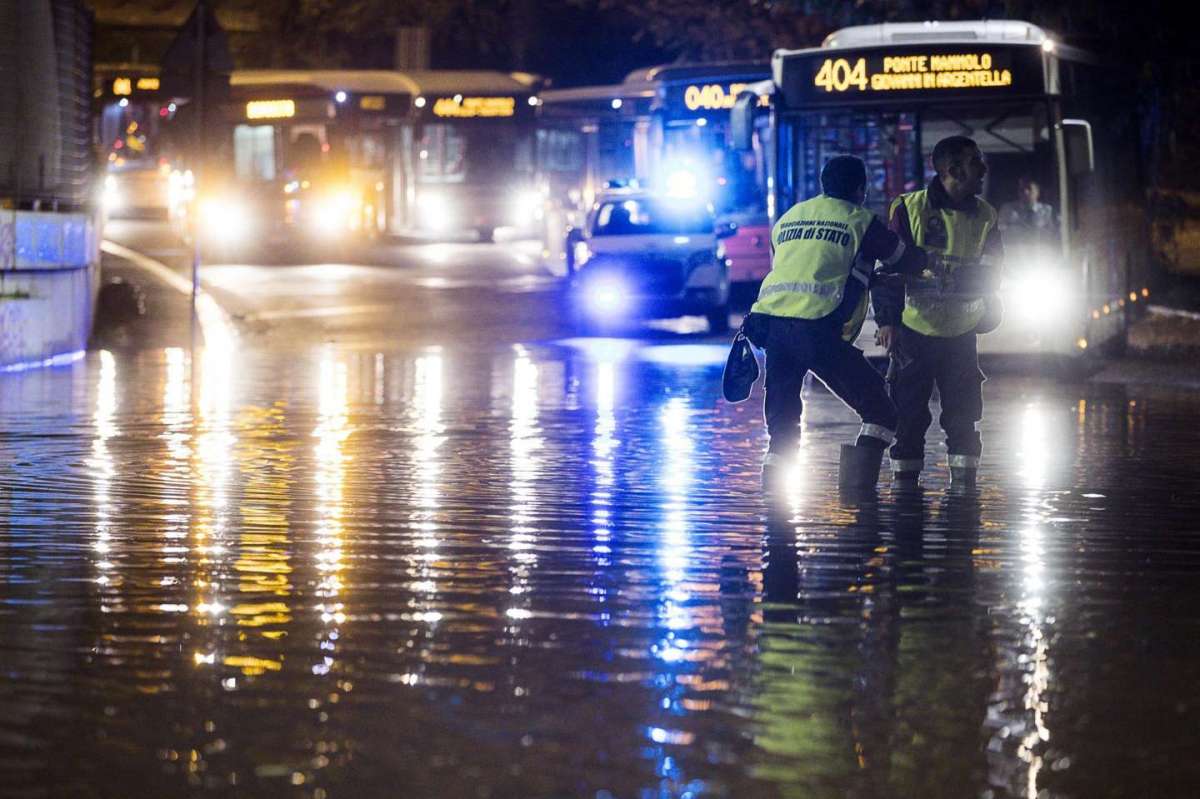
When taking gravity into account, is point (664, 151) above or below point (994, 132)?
above

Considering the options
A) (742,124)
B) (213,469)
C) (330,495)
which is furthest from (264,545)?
(742,124)

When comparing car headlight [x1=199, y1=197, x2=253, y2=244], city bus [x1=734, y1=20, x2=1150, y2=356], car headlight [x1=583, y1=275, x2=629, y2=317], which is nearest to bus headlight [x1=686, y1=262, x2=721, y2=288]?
car headlight [x1=583, y1=275, x2=629, y2=317]

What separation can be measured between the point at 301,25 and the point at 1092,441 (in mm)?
49021

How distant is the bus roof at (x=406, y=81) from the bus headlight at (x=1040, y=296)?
3042 cm

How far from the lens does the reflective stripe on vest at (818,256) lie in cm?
1220

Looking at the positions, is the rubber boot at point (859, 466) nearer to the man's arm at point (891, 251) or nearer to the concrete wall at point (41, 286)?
the man's arm at point (891, 251)

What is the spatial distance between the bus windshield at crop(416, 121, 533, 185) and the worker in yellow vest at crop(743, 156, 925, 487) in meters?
41.5

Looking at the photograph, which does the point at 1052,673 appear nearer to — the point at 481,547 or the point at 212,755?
the point at 212,755

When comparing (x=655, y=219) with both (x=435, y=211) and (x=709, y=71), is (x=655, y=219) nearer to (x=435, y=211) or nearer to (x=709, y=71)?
(x=709, y=71)

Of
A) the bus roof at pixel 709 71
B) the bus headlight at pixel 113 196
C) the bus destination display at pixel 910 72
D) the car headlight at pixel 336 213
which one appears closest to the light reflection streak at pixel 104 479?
the bus destination display at pixel 910 72

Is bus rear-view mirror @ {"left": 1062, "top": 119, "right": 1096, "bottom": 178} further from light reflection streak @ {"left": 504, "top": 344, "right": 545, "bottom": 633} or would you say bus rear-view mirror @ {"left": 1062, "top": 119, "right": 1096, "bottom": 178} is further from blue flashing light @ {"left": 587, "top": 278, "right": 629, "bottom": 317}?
blue flashing light @ {"left": 587, "top": 278, "right": 629, "bottom": 317}

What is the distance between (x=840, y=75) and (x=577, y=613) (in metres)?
14.6

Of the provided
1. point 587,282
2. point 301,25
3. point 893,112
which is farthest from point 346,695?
point 301,25

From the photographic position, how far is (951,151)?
12672mm
